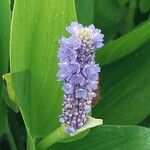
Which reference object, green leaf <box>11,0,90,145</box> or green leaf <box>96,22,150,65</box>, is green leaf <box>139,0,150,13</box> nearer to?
green leaf <box>96,22,150,65</box>

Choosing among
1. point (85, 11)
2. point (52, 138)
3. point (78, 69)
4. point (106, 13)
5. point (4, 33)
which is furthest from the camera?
point (106, 13)

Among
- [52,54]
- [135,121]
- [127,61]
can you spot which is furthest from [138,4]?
[52,54]

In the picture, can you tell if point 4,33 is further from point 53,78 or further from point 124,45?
point 124,45

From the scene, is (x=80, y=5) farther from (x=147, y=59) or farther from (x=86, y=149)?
(x=86, y=149)

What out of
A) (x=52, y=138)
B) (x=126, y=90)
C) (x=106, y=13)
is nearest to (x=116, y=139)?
(x=52, y=138)

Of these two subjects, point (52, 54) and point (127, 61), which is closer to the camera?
point (52, 54)

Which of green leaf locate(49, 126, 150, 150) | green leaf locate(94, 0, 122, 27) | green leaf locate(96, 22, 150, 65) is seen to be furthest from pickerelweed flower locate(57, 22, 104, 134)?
green leaf locate(94, 0, 122, 27)
